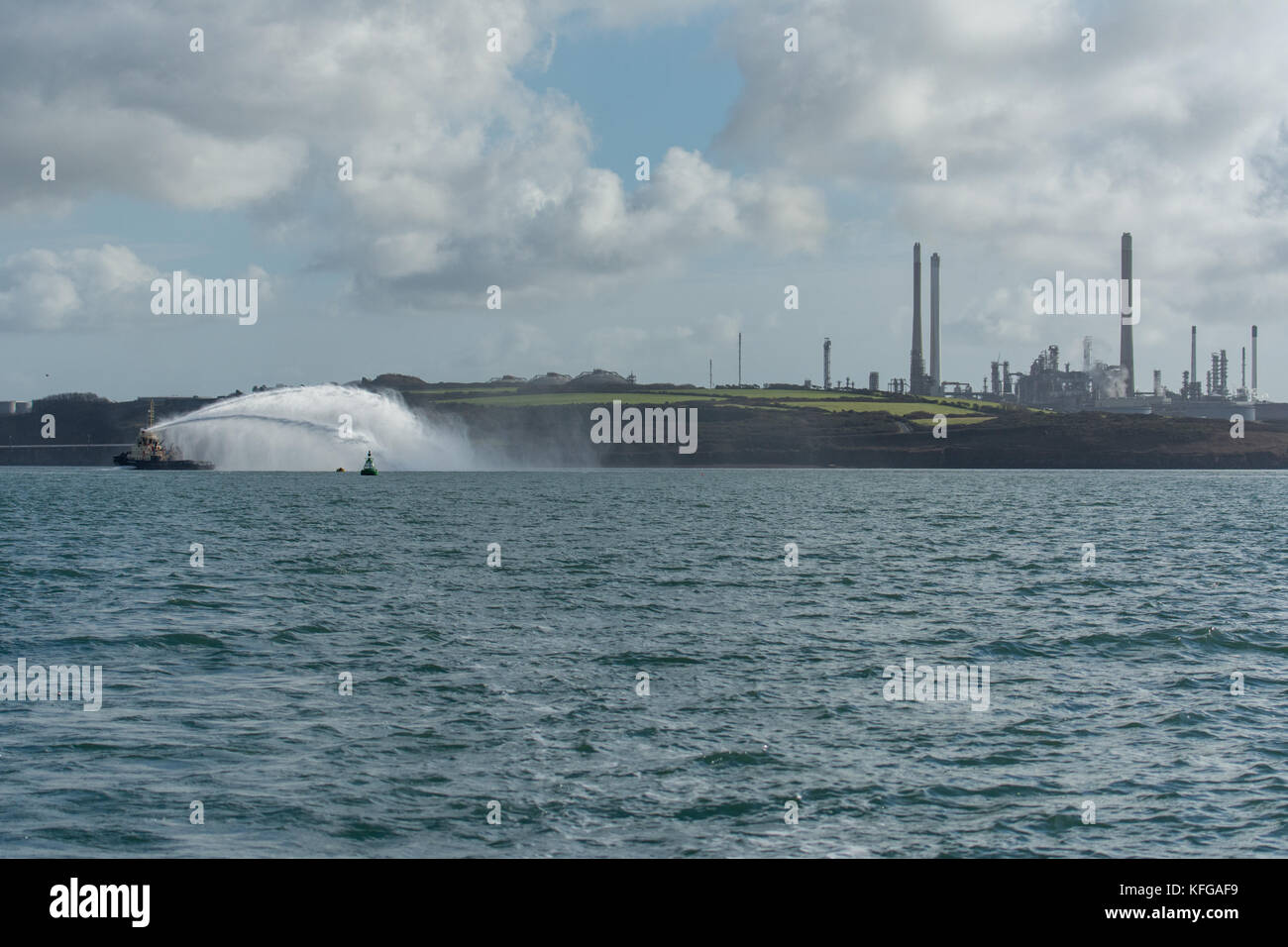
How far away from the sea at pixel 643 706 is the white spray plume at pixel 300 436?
139 metres

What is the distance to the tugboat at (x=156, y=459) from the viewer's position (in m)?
175

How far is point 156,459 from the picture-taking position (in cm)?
17788

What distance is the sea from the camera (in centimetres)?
1452

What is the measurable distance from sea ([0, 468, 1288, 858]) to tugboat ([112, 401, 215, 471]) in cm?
13347

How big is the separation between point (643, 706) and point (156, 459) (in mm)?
175087

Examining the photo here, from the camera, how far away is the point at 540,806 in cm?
1523
